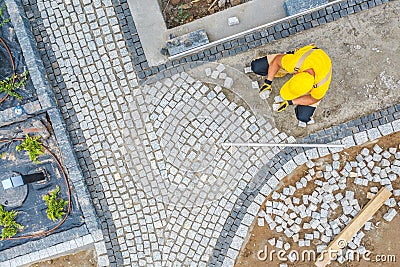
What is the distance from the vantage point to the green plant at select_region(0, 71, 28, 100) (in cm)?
805

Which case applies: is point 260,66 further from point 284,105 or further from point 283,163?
point 283,163

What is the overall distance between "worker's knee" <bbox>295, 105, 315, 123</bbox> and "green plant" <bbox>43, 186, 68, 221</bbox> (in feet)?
13.8

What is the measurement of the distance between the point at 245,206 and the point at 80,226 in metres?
2.85

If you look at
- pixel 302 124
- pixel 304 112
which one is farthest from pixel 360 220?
pixel 304 112

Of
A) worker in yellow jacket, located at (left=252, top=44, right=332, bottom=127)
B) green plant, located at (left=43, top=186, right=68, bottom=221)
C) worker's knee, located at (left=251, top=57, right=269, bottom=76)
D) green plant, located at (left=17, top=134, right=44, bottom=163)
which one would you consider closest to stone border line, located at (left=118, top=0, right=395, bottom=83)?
worker's knee, located at (left=251, top=57, right=269, bottom=76)

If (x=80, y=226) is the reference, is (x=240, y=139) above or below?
above

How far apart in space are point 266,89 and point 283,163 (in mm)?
1274

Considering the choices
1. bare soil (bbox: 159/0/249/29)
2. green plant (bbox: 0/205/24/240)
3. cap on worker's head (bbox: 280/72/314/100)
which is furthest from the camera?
bare soil (bbox: 159/0/249/29)

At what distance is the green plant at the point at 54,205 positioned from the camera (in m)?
8.08

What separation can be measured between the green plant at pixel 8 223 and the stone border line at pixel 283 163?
3415mm

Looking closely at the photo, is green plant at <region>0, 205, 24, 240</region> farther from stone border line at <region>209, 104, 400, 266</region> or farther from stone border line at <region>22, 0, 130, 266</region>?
stone border line at <region>209, 104, 400, 266</region>

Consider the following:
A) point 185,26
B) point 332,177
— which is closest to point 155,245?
point 332,177

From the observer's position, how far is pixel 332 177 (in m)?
8.05

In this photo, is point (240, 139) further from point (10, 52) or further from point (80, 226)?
point (10, 52)
